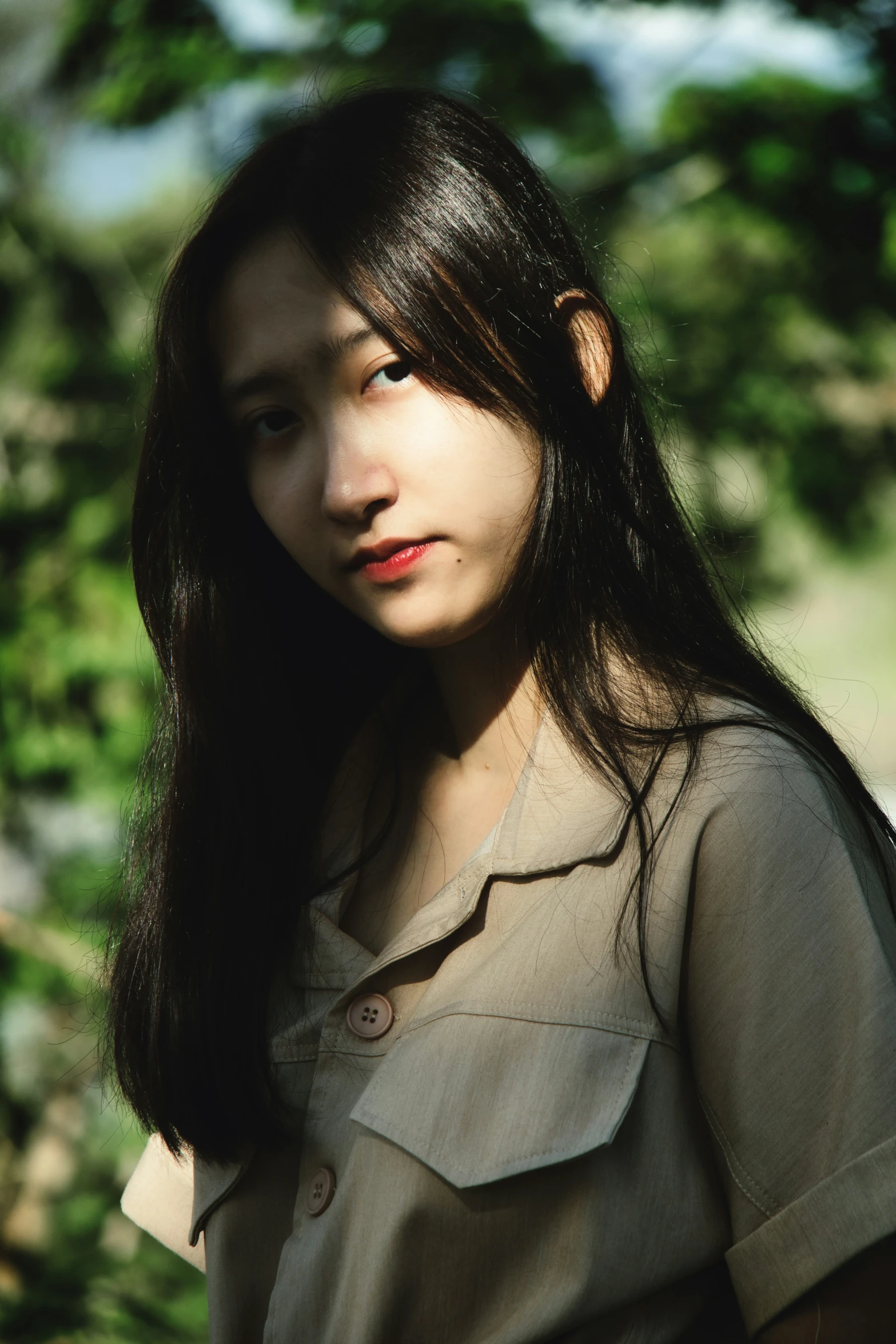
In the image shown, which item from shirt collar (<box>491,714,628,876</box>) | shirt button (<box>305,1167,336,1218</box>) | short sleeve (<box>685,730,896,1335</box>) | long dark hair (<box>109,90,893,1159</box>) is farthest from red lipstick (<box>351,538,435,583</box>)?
shirt button (<box>305,1167,336,1218</box>)

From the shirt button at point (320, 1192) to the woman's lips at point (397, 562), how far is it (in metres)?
0.68

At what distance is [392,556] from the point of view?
1320 millimetres

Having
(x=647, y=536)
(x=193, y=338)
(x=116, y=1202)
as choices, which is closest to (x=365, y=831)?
(x=647, y=536)

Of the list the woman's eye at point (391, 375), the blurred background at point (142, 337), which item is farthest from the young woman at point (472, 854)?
the blurred background at point (142, 337)

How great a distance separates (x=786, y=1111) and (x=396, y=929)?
0.55 m

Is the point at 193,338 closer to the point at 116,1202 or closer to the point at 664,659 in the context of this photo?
the point at 664,659

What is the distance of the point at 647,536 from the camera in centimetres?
138

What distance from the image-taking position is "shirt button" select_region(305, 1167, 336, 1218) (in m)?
1.31

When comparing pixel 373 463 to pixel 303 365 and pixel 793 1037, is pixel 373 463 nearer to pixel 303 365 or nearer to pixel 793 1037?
pixel 303 365

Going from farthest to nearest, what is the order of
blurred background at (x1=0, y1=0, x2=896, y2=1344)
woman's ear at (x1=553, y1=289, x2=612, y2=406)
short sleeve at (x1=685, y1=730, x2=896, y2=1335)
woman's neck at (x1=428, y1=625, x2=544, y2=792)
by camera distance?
blurred background at (x1=0, y1=0, x2=896, y2=1344) → woman's neck at (x1=428, y1=625, x2=544, y2=792) → woman's ear at (x1=553, y1=289, x2=612, y2=406) → short sleeve at (x1=685, y1=730, x2=896, y2=1335)

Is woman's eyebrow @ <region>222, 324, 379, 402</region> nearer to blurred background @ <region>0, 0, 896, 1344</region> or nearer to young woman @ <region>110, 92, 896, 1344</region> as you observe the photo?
young woman @ <region>110, 92, 896, 1344</region>

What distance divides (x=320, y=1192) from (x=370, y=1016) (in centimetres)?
20

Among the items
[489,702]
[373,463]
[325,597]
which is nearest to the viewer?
[373,463]

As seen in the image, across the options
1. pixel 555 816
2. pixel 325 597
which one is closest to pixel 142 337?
A: pixel 325 597
